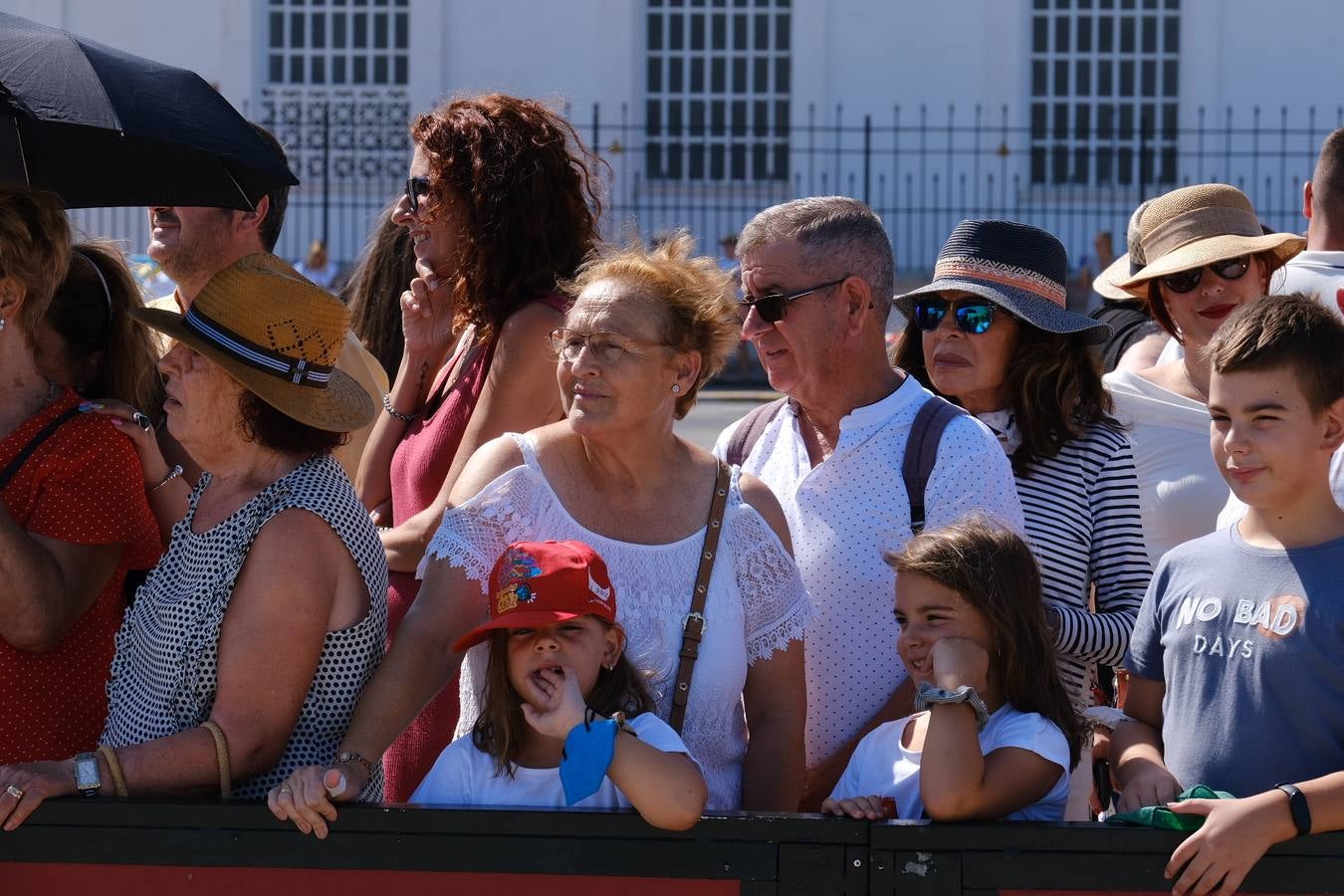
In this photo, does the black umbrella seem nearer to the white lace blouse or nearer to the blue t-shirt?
the white lace blouse

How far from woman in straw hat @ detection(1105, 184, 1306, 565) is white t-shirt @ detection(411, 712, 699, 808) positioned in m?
1.83

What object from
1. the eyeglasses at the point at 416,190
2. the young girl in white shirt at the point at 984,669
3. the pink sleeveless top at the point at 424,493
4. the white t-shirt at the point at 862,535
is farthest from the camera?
the eyeglasses at the point at 416,190

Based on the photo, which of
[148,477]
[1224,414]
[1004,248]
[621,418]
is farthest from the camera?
[1004,248]

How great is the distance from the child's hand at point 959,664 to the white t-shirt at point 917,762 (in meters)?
0.08

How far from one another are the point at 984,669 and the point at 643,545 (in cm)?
63

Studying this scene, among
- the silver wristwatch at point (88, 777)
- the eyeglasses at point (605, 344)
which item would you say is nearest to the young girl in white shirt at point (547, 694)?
the eyeglasses at point (605, 344)

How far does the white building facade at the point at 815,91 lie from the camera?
21312 mm

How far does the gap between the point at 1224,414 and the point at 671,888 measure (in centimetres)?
119

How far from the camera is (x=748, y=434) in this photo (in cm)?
366

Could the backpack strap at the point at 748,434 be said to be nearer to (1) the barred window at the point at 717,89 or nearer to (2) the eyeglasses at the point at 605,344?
(2) the eyeglasses at the point at 605,344

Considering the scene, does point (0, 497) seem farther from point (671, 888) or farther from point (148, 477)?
point (671, 888)

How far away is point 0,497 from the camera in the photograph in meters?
3.02

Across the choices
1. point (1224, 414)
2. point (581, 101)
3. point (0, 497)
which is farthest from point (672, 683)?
point (581, 101)

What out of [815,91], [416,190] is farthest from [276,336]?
[815,91]
